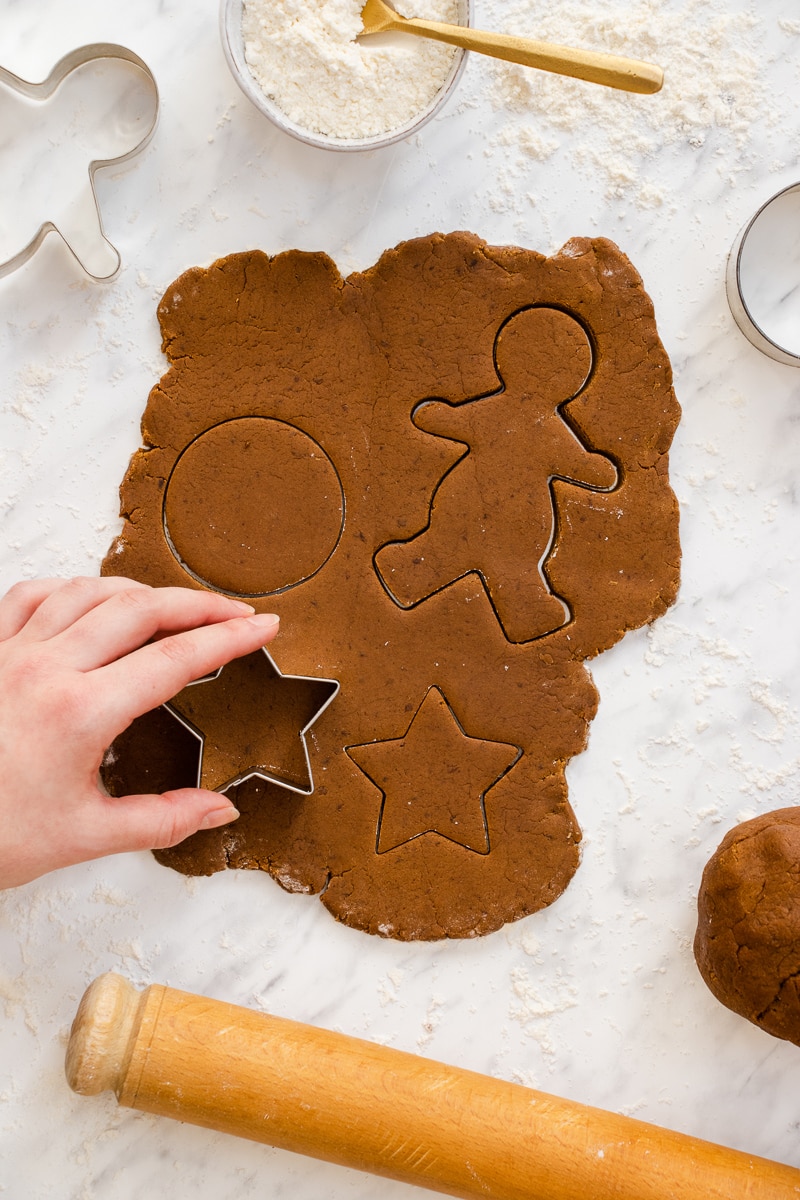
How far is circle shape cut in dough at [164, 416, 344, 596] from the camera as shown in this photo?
1.54 m

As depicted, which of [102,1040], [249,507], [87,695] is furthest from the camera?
[249,507]

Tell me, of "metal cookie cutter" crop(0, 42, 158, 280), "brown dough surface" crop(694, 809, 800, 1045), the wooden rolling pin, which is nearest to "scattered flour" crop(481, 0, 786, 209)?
"metal cookie cutter" crop(0, 42, 158, 280)

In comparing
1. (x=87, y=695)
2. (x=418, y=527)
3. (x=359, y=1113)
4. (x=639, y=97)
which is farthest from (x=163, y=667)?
(x=639, y=97)

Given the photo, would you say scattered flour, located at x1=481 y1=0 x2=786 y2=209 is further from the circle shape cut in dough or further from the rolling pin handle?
the rolling pin handle

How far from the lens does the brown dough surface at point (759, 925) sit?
1414 millimetres

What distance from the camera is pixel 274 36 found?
1.42 meters

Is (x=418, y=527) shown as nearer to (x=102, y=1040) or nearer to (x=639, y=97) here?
(x=639, y=97)

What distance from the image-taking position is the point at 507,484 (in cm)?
156

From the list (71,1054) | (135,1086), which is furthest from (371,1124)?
(71,1054)

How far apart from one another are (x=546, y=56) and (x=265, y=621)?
0.98 m

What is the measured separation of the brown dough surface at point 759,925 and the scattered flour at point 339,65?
131 cm

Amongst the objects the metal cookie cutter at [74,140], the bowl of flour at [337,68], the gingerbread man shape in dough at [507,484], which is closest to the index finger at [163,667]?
the gingerbread man shape in dough at [507,484]

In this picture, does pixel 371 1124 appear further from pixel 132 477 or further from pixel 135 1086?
pixel 132 477

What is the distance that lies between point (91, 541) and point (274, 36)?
0.87 metres
